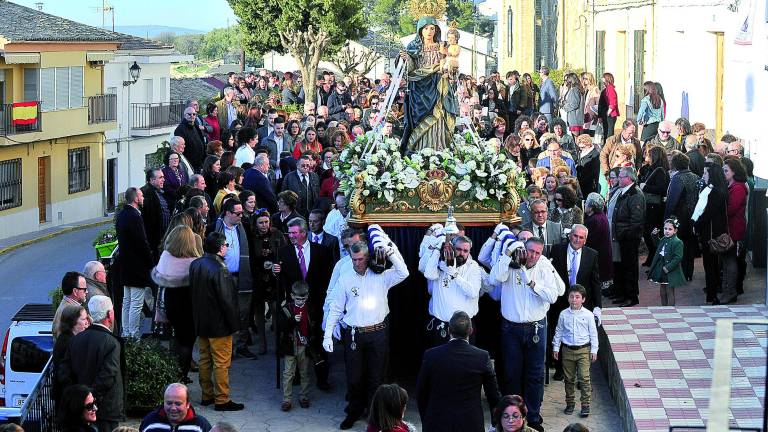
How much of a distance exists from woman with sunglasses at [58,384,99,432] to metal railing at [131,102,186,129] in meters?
42.1

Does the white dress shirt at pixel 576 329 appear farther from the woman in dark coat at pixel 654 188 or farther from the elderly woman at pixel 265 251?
the woman in dark coat at pixel 654 188

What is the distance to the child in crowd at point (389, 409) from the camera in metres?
9.74

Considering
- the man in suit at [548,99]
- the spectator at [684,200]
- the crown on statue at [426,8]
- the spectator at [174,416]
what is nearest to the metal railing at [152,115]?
the man in suit at [548,99]

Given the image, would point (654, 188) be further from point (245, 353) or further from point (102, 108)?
point (102, 108)

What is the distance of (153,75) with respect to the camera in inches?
2160

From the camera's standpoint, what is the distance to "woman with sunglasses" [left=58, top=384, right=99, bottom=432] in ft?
34.9

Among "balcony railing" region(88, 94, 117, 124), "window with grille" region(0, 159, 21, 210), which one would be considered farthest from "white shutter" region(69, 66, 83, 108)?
"window with grille" region(0, 159, 21, 210)

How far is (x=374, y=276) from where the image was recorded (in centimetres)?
1334

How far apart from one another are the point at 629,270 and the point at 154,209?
555 centimetres

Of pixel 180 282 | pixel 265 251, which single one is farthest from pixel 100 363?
pixel 265 251

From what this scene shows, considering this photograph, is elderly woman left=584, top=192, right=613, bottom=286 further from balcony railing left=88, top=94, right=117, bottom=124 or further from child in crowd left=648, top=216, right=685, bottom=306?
balcony railing left=88, top=94, right=117, bottom=124

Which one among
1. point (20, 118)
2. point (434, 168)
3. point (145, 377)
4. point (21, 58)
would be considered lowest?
point (145, 377)

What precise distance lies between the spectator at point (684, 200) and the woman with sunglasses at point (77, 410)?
848 centimetres

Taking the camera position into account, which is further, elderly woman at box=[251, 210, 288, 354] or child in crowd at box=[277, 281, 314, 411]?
elderly woman at box=[251, 210, 288, 354]
